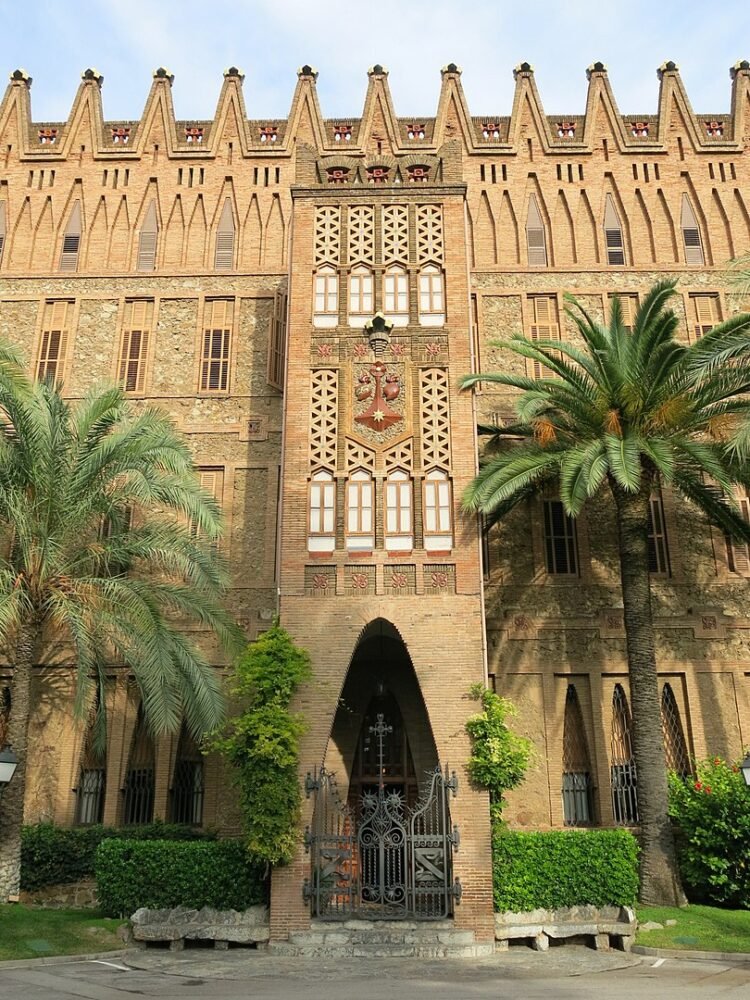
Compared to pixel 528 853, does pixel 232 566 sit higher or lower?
higher

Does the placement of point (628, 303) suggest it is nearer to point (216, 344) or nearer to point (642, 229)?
point (642, 229)

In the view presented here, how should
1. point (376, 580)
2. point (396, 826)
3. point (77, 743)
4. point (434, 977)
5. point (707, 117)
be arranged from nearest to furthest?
point (434, 977) → point (396, 826) → point (376, 580) → point (77, 743) → point (707, 117)

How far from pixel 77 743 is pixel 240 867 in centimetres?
643

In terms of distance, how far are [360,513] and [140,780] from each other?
7739mm

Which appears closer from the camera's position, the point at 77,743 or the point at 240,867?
the point at 240,867

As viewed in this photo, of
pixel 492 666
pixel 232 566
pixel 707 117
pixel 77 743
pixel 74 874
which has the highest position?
pixel 707 117

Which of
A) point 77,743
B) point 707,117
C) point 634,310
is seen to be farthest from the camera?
point 707,117

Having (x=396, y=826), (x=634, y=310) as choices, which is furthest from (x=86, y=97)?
(x=396, y=826)

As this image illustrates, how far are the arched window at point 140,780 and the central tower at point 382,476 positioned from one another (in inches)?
155

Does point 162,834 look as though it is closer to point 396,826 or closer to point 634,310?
point 396,826

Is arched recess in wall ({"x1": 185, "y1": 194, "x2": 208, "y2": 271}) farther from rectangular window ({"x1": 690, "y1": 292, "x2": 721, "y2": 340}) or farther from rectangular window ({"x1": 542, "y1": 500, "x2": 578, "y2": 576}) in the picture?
rectangular window ({"x1": 690, "y1": 292, "x2": 721, "y2": 340})

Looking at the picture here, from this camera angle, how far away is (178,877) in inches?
589

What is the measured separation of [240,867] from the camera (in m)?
14.9

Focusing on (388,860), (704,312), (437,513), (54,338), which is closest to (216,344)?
(54,338)
